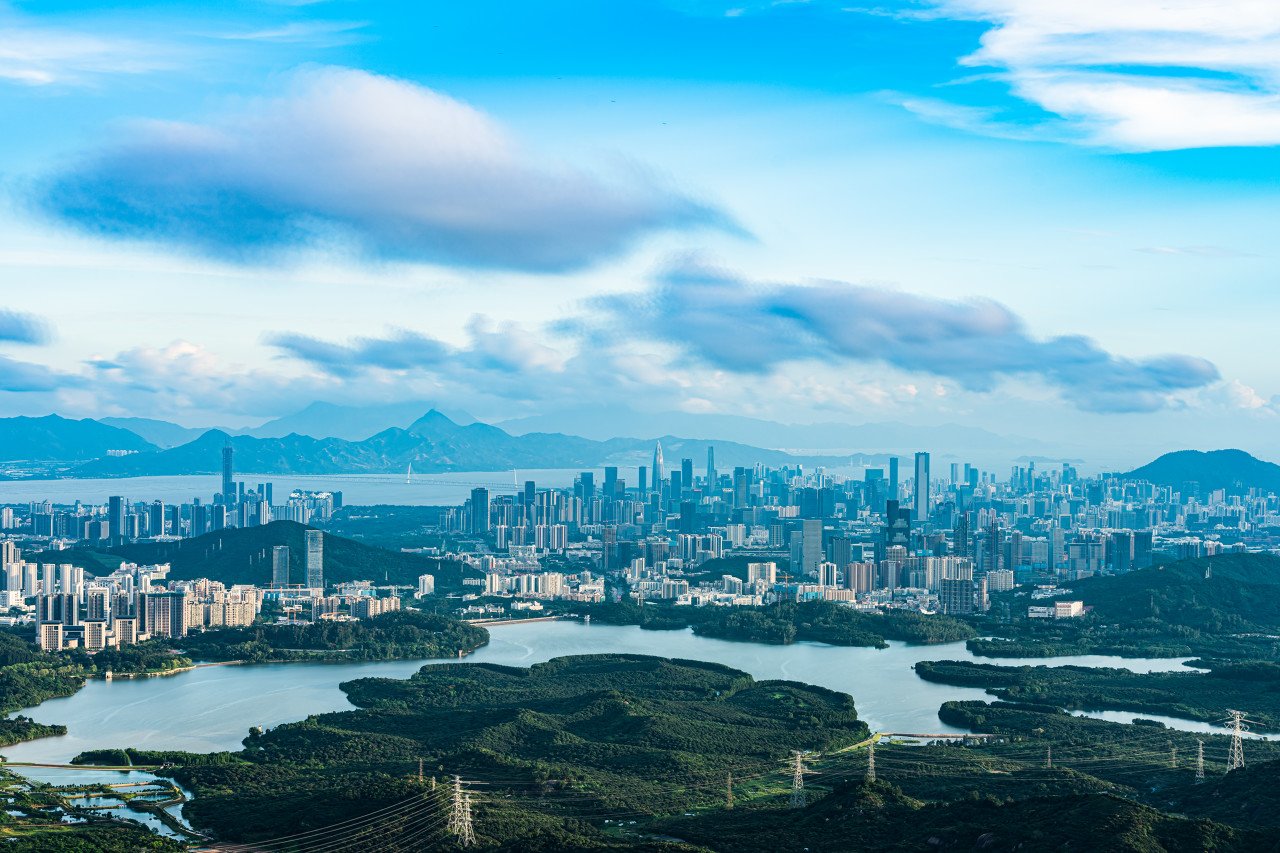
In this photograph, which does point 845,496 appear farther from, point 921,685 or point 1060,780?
point 1060,780

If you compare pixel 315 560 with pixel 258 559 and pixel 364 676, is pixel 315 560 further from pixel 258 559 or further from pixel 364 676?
pixel 364 676

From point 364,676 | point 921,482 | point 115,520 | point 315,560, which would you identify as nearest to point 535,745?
point 364,676

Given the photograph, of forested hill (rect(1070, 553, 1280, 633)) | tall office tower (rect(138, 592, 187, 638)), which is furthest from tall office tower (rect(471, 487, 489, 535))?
tall office tower (rect(138, 592, 187, 638))

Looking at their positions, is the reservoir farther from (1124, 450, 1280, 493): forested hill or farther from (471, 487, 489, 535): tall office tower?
(1124, 450, 1280, 493): forested hill

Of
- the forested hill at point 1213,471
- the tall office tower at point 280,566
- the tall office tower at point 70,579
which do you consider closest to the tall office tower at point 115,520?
the tall office tower at point 280,566

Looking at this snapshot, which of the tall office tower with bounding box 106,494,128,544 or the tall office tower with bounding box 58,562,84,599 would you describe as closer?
the tall office tower with bounding box 58,562,84,599

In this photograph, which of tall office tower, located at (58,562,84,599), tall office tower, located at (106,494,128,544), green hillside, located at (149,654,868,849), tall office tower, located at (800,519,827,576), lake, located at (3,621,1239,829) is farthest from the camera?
tall office tower, located at (106,494,128,544)

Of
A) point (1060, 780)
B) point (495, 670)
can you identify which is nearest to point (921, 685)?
point (495, 670)
